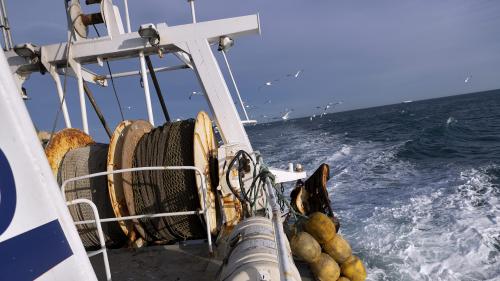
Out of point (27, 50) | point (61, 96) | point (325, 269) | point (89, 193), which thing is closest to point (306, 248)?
point (325, 269)

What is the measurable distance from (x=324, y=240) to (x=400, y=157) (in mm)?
16064

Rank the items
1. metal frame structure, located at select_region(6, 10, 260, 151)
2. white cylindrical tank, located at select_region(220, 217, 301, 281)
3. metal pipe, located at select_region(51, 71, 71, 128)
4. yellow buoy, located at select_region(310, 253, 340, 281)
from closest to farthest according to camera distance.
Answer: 1. white cylindrical tank, located at select_region(220, 217, 301, 281)
2. yellow buoy, located at select_region(310, 253, 340, 281)
3. metal frame structure, located at select_region(6, 10, 260, 151)
4. metal pipe, located at select_region(51, 71, 71, 128)

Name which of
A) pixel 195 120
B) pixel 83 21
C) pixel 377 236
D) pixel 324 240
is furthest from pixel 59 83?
pixel 377 236

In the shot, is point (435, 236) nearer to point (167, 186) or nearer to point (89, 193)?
point (167, 186)

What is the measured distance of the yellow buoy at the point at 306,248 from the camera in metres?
4.53

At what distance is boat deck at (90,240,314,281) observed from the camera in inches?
162

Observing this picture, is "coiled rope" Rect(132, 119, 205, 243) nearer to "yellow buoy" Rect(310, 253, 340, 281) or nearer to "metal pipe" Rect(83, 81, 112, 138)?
"yellow buoy" Rect(310, 253, 340, 281)

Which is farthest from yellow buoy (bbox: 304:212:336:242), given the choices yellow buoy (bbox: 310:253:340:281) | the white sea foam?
the white sea foam

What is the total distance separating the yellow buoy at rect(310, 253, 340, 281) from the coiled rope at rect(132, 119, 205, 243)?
5.57 ft

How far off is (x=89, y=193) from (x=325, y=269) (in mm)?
3425

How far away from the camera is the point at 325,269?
14.8 feet

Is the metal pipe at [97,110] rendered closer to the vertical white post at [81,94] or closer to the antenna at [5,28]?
the vertical white post at [81,94]

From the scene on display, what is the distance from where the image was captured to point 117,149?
16.3 ft

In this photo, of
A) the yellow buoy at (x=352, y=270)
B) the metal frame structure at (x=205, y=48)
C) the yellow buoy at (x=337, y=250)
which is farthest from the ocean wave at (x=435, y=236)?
the metal frame structure at (x=205, y=48)
